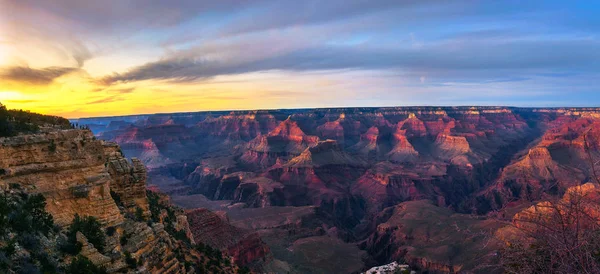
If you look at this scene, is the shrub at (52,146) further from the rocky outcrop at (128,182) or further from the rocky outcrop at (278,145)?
the rocky outcrop at (278,145)

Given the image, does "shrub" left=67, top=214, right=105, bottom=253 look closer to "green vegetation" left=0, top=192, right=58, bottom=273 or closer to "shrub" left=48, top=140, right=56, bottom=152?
"green vegetation" left=0, top=192, right=58, bottom=273

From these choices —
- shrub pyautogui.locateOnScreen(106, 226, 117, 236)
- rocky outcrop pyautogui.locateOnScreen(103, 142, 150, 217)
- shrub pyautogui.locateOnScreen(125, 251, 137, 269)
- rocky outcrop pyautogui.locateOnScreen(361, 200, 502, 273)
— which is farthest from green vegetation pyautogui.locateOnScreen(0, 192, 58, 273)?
rocky outcrop pyautogui.locateOnScreen(361, 200, 502, 273)

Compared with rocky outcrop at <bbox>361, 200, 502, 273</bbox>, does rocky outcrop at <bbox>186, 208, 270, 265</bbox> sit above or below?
above

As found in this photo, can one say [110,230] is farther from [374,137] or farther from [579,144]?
[374,137]

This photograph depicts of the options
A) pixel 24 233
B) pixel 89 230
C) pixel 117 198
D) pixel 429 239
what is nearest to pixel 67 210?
pixel 89 230

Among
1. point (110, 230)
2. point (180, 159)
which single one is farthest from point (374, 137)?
point (110, 230)

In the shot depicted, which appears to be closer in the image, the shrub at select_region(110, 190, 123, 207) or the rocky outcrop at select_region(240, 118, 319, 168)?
the shrub at select_region(110, 190, 123, 207)

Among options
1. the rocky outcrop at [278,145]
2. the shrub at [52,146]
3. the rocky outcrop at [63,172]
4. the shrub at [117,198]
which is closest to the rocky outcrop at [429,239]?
the shrub at [117,198]

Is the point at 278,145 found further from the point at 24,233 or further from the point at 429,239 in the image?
the point at 24,233

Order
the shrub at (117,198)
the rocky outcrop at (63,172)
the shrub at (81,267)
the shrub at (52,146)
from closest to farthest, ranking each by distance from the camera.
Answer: the shrub at (81,267) → the rocky outcrop at (63,172) → the shrub at (52,146) → the shrub at (117,198)
